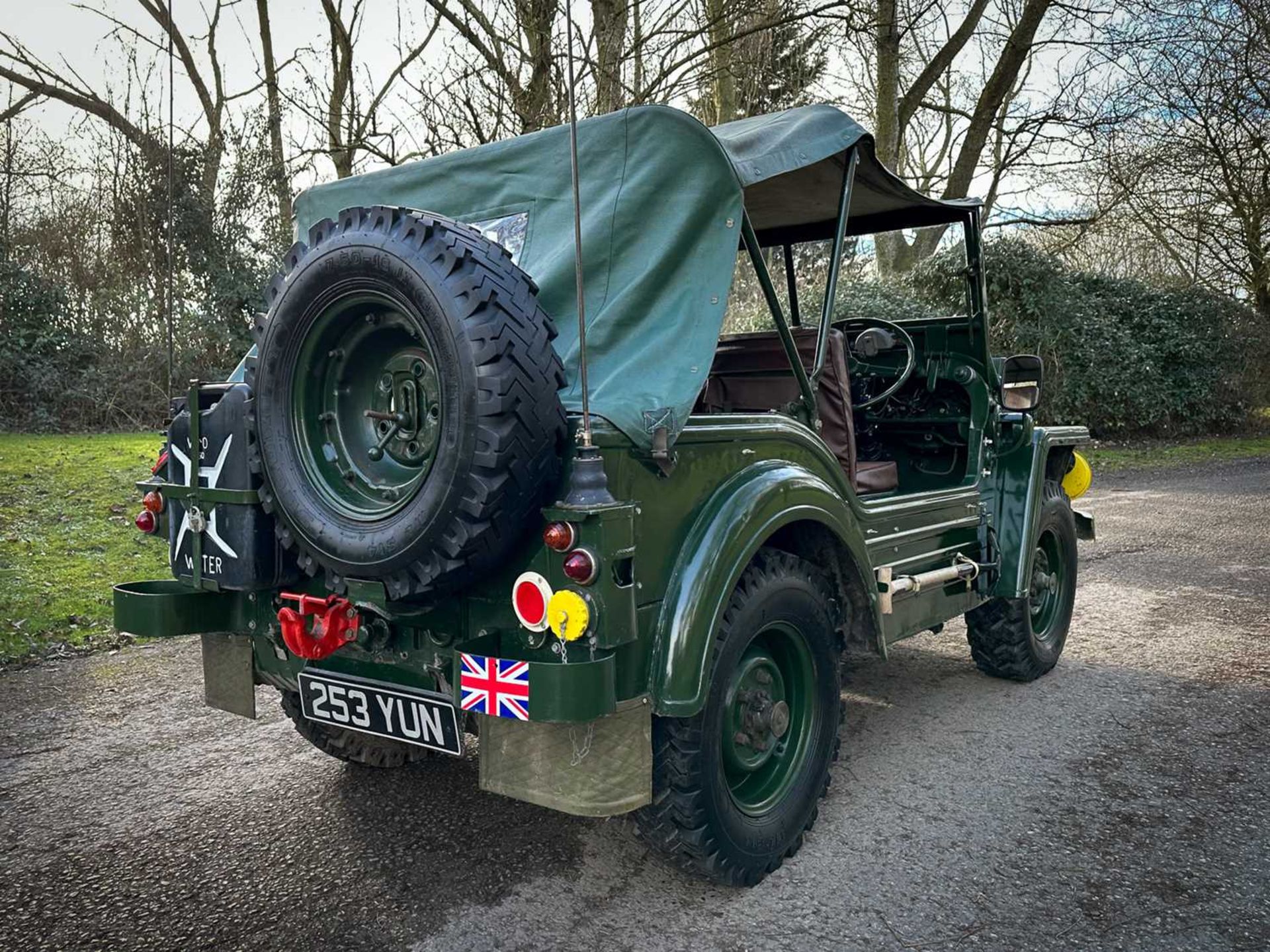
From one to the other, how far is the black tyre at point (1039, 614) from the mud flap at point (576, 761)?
8.89 feet

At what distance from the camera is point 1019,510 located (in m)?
4.67

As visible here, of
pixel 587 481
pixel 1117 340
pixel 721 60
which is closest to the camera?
pixel 587 481

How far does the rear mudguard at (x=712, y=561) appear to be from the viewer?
2602mm

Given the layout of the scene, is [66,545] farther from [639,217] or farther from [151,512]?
[639,217]

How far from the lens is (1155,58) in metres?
15.7

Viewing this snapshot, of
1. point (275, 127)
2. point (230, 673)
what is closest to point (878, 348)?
point (230, 673)

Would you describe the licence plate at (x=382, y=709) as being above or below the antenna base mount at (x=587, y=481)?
below

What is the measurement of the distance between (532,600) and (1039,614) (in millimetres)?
3594

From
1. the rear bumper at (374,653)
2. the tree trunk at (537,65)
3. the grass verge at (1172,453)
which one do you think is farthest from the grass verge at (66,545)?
the grass verge at (1172,453)

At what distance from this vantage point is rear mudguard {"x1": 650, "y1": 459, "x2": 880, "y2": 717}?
2.60m

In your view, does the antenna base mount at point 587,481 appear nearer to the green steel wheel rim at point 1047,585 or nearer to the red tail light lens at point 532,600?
the red tail light lens at point 532,600

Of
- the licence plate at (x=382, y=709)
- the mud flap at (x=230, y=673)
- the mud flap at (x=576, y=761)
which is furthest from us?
the mud flap at (x=230, y=673)

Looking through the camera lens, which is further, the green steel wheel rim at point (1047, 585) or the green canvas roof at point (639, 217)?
the green steel wheel rim at point (1047, 585)

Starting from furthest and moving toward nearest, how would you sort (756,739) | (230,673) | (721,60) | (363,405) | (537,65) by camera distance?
(721,60), (537,65), (230,673), (756,739), (363,405)
